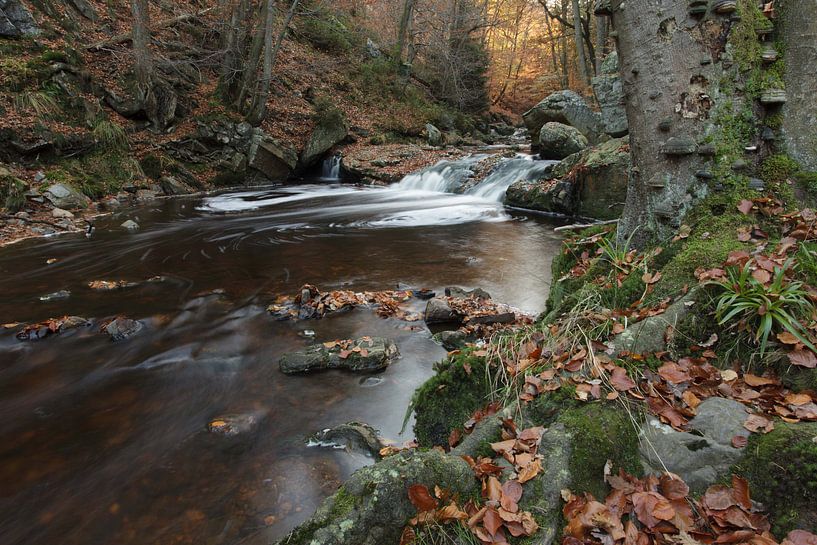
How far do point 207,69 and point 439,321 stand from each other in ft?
61.6

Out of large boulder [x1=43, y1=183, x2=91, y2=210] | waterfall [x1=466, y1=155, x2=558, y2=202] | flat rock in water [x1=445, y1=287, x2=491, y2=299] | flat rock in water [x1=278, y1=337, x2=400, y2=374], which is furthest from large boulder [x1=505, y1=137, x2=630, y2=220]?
large boulder [x1=43, y1=183, x2=91, y2=210]

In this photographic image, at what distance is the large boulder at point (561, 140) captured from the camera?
15219mm

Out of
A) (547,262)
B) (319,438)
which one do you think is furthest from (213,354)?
(547,262)

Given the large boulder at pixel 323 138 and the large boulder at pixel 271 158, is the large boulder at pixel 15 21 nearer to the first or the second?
the large boulder at pixel 271 158

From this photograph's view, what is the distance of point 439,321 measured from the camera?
570 centimetres

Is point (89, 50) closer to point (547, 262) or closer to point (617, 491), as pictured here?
point (547, 262)

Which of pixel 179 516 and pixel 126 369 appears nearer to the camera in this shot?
pixel 179 516

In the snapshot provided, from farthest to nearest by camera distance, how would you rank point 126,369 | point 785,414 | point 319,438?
point 126,369
point 319,438
point 785,414

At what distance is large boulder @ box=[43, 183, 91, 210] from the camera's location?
38.3 feet

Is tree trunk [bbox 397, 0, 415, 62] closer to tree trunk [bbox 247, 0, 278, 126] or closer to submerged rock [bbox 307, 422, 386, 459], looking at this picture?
A: tree trunk [bbox 247, 0, 278, 126]

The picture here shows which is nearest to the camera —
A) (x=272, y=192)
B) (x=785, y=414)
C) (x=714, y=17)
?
(x=785, y=414)

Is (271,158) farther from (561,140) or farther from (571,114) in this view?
(571,114)

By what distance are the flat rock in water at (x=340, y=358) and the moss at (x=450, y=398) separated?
137 cm

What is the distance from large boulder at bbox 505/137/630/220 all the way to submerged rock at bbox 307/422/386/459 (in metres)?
8.05
